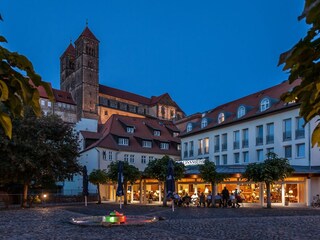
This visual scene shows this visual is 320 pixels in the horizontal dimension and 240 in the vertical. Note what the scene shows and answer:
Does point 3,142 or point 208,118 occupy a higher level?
point 208,118

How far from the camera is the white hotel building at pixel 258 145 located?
139 ft

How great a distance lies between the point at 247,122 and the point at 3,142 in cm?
2763

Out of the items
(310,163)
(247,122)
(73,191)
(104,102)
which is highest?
(104,102)

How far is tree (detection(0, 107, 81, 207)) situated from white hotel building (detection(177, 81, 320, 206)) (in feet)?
42.6

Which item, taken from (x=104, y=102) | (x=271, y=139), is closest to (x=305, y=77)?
(x=271, y=139)

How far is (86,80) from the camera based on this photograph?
121875 millimetres

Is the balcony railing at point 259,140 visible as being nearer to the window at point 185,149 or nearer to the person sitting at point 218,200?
the person sitting at point 218,200

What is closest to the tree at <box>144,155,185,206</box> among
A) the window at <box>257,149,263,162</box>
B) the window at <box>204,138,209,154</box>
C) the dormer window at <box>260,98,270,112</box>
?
the window at <box>257,149,263,162</box>

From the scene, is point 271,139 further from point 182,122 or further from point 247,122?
point 182,122

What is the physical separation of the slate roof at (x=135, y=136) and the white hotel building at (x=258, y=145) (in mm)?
6749

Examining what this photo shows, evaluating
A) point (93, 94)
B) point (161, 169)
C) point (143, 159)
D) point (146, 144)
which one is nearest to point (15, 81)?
point (161, 169)

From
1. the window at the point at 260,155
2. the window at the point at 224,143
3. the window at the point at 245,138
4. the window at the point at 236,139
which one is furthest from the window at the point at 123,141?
the window at the point at 260,155

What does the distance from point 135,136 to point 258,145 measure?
22269mm

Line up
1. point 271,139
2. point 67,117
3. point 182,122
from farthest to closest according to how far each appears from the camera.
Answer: point 67,117 < point 182,122 < point 271,139
